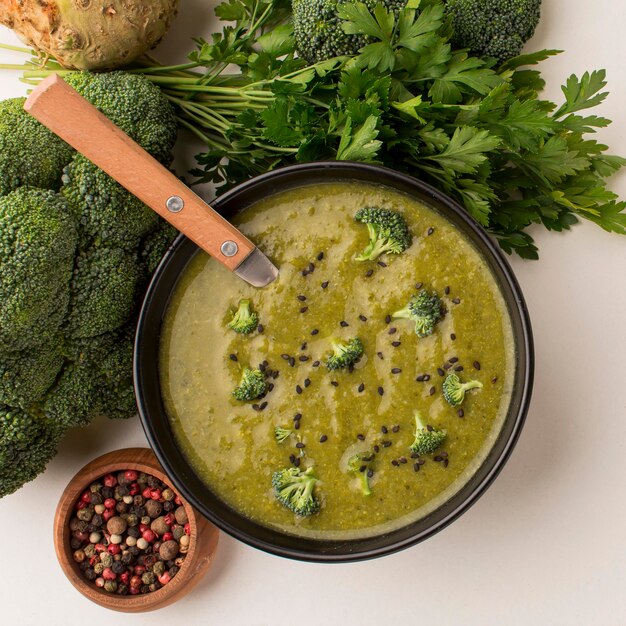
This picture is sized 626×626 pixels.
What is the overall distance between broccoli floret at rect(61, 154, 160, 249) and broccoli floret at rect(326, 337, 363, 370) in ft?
2.57

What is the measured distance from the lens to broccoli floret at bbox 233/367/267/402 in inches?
94.8

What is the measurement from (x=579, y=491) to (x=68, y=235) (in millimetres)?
2061

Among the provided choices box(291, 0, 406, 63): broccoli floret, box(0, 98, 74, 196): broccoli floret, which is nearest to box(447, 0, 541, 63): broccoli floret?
box(291, 0, 406, 63): broccoli floret

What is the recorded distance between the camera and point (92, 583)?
9.08 feet

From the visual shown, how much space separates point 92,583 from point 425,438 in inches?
54.0

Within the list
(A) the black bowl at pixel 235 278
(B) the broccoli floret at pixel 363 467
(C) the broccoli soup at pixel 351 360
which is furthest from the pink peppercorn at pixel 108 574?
(B) the broccoli floret at pixel 363 467

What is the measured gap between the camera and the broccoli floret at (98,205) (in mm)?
2459

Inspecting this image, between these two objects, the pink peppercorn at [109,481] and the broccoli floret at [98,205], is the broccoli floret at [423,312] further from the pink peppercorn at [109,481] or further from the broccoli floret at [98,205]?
the pink peppercorn at [109,481]

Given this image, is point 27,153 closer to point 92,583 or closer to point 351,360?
point 351,360

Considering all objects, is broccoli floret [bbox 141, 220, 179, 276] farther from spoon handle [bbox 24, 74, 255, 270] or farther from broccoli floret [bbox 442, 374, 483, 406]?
broccoli floret [bbox 442, 374, 483, 406]

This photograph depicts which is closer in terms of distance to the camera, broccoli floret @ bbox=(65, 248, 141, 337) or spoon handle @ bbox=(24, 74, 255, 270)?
spoon handle @ bbox=(24, 74, 255, 270)

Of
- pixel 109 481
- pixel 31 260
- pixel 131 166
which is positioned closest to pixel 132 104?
pixel 131 166

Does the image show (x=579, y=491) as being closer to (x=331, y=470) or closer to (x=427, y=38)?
(x=331, y=470)

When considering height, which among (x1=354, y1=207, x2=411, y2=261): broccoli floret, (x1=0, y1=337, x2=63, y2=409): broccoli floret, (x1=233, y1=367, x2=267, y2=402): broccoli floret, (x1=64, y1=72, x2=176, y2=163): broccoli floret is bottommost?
(x1=233, y1=367, x2=267, y2=402): broccoli floret
